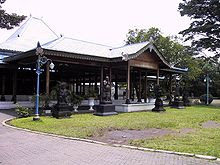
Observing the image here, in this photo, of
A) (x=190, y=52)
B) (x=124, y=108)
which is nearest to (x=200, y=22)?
(x=190, y=52)

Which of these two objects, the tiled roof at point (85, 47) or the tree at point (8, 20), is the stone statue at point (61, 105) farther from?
the tree at point (8, 20)

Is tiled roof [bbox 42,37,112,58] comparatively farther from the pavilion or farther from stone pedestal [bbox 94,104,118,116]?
stone pedestal [bbox 94,104,118,116]

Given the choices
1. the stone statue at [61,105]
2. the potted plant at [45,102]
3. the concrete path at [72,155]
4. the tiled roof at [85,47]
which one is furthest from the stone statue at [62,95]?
the concrete path at [72,155]

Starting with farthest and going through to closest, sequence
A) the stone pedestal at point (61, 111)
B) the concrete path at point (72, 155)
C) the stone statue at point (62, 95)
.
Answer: the stone statue at point (62, 95)
the stone pedestal at point (61, 111)
the concrete path at point (72, 155)

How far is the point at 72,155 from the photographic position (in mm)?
6477

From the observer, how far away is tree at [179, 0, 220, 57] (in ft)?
91.5

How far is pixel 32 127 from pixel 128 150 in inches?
215

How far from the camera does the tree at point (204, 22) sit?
1098 inches

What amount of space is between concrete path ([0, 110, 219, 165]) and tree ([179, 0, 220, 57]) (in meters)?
25.0

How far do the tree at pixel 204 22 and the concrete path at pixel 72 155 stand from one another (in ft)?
81.9

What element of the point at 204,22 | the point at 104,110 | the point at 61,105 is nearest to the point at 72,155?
the point at 61,105

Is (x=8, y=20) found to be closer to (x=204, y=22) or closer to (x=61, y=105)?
(x=61, y=105)

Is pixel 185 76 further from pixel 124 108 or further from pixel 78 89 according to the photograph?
pixel 124 108

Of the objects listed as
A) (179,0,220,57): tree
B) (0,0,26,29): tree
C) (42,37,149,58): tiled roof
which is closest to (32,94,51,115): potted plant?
(42,37,149,58): tiled roof
